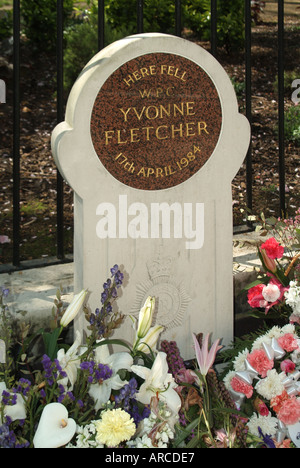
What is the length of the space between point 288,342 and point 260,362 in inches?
6.0

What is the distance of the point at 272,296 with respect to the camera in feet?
10.5

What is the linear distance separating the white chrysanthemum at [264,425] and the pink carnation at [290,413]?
0.04 m

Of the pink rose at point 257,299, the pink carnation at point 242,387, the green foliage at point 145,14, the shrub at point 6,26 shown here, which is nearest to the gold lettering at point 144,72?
the pink rose at point 257,299

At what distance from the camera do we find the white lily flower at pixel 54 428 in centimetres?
244

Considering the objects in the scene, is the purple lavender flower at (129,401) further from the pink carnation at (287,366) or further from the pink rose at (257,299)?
the pink rose at (257,299)

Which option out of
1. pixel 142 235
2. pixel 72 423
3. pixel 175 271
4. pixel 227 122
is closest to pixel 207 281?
pixel 175 271

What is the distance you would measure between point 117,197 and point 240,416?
97cm

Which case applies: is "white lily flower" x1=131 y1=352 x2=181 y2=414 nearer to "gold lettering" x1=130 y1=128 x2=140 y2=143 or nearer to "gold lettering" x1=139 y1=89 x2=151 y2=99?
"gold lettering" x1=130 y1=128 x2=140 y2=143

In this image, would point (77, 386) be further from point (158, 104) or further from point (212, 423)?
point (158, 104)

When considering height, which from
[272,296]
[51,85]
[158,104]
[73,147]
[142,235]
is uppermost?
[51,85]

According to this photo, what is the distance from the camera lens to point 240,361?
9.95ft

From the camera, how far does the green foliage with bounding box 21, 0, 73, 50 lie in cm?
619

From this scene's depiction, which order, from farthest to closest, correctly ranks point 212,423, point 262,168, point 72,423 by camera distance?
1. point 262,168
2. point 212,423
3. point 72,423

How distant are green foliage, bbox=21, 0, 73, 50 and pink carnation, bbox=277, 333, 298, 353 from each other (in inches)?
161
